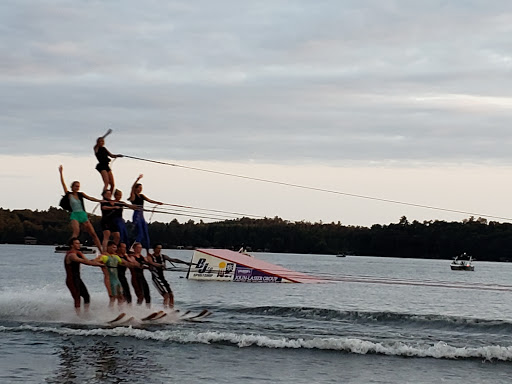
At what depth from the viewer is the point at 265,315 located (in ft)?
101

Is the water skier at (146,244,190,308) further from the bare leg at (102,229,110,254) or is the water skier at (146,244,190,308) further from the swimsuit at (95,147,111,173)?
the swimsuit at (95,147,111,173)

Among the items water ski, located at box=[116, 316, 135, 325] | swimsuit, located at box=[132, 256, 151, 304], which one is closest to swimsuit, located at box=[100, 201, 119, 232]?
swimsuit, located at box=[132, 256, 151, 304]

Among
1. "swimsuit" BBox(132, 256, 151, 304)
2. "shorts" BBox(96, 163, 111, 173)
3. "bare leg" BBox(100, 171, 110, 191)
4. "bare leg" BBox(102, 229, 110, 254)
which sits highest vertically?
"shorts" BBox(96, 163, 111, 173)

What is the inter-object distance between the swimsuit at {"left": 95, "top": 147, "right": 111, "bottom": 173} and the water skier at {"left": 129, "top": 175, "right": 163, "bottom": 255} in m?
1.19

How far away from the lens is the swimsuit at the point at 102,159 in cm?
2328

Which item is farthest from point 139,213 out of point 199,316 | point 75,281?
point 199,316

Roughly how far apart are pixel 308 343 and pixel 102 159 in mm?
7204

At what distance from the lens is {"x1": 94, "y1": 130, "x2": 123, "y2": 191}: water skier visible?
76.3ft

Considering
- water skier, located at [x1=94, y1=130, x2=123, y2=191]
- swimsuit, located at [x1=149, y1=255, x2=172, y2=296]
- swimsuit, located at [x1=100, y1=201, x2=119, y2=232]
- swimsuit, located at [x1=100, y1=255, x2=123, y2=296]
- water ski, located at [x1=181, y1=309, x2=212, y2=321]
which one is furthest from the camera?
water ski, located at [x1=181, y1=309, x2=212, y2=321]

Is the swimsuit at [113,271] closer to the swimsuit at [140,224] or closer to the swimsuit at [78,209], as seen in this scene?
the swimsuit at [140,224]

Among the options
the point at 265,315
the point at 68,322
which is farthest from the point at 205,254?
the point at 68,322

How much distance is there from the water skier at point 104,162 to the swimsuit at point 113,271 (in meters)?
2.07

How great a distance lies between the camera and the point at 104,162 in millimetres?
23438

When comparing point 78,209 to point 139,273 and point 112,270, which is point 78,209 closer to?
point 112,270
